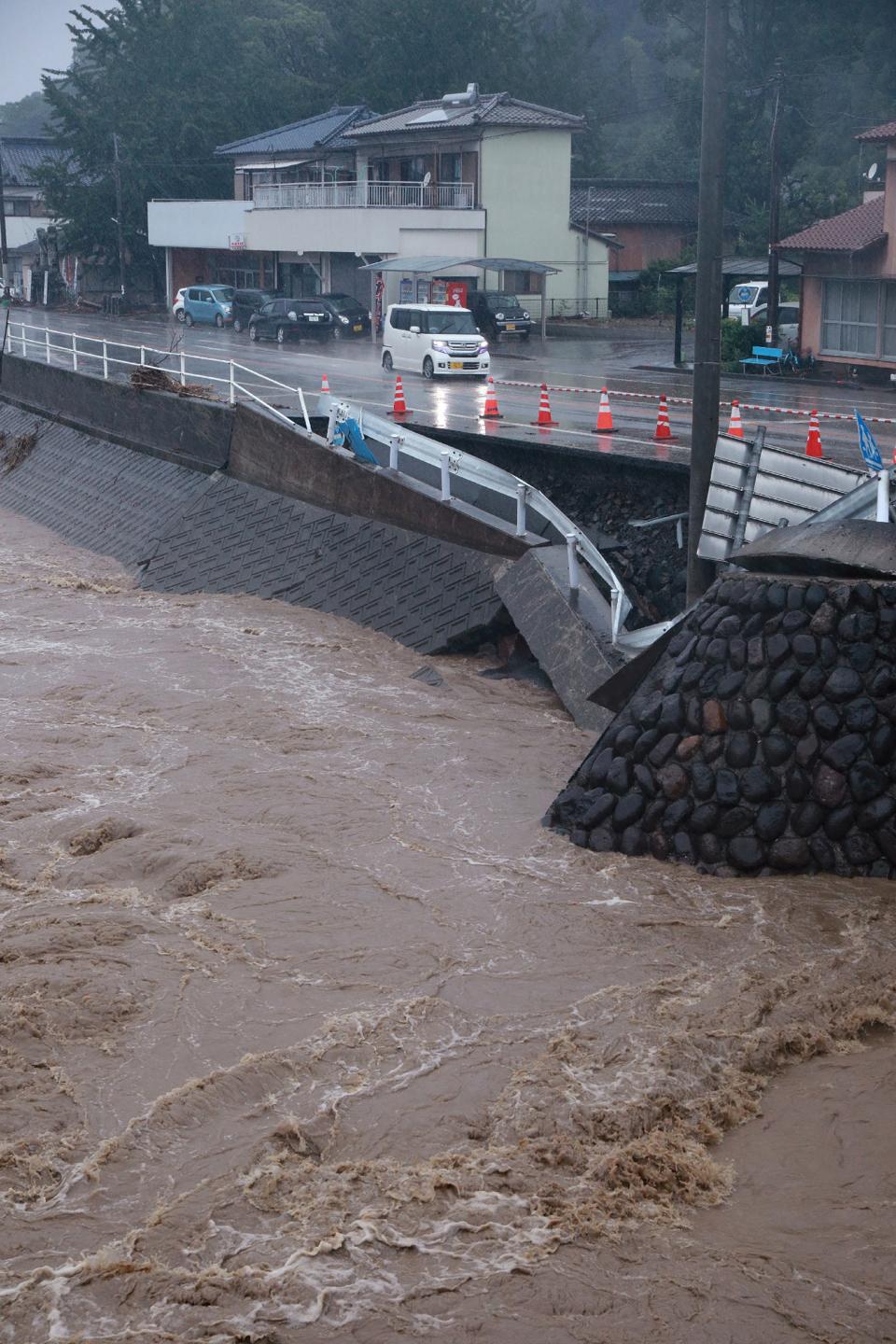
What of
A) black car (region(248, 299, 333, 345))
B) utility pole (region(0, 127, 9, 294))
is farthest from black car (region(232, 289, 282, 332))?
utility pole (region(0, 127, 9, 294))

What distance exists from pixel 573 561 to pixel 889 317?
18726 millimetres

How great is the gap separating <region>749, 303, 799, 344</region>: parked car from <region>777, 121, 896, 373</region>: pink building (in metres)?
2.50

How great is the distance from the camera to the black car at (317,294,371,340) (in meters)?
43.4

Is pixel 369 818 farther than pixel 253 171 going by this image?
No

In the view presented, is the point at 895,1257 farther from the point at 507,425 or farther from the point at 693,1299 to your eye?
the point at 507,425

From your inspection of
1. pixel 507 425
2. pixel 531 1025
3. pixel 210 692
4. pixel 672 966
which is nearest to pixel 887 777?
pixel 672 966

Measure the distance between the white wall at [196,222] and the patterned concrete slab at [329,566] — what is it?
1361 inches

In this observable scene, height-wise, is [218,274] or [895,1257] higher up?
[218,274]

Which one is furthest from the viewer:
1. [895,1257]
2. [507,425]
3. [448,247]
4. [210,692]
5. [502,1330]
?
[448,247]

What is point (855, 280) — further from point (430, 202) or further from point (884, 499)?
point (884, 499)

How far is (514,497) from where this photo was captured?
16953 millimetres

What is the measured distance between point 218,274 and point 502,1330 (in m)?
57.5

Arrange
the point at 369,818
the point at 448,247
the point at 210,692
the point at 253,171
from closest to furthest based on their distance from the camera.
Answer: the point at 369,818 → the point at 210,692 → the point at 448,247 → the point at 253,171

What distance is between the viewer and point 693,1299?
19.0 feet
